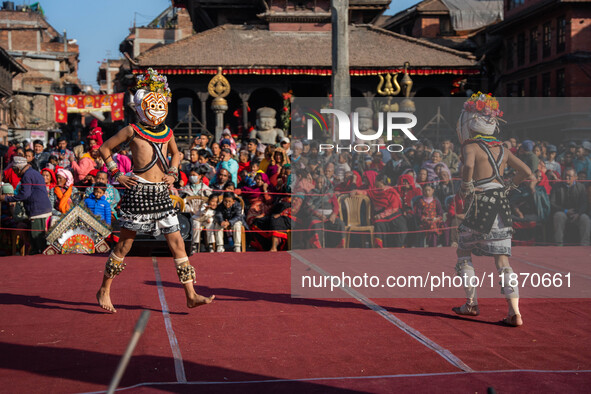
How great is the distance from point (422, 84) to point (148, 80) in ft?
93.7

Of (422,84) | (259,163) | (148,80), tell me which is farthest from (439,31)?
(148,80)

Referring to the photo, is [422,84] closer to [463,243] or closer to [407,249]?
[407,249]

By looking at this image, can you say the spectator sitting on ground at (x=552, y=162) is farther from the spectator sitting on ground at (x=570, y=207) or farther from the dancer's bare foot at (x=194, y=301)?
the dancer's bare foot at (x=194, y=301)

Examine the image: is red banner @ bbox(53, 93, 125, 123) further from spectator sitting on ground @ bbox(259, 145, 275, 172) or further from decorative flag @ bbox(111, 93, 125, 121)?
spectator sitting on ground @ bbox(259, 145, 275, 172)

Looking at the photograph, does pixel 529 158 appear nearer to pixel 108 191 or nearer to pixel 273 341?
pixel 108 191

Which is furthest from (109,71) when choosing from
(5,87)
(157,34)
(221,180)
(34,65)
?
(221,180)

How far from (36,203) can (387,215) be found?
622 centimetres

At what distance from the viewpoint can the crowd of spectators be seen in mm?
13180

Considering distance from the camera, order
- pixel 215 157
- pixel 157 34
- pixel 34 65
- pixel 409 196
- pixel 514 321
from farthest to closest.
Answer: pixel 34 65 < pixel 157 34 < pixel 215 157 < pixel 409 196 < pixel 514 321

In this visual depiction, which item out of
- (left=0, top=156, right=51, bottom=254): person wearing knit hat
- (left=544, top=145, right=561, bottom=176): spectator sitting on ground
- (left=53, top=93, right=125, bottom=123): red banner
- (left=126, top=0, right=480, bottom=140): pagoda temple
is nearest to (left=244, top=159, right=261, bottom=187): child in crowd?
(left=0, top=156, right=51, bottom=254): person wearing knit hat

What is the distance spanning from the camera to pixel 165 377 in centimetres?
553

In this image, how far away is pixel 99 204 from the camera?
512 inches

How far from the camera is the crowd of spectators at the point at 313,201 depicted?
1318 cm

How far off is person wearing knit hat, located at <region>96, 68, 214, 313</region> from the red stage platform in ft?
1.48
